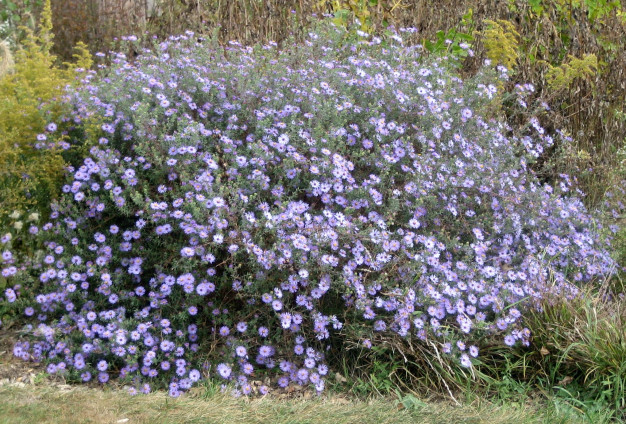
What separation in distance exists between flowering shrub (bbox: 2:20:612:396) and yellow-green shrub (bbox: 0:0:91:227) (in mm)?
165

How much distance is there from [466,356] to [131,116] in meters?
2.19

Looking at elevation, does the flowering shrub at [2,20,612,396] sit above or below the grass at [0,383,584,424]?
above

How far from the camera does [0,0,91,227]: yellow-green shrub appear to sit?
374cm

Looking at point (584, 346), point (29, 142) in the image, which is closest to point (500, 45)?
point (584, 346)

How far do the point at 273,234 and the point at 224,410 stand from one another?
85 cm

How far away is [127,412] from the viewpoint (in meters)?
2.80

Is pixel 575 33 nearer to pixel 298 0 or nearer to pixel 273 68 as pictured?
pixel 298 0

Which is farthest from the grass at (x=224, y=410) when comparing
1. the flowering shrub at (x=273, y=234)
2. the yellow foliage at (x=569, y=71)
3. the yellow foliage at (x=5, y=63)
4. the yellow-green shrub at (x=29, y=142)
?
the yellow foliage at (x=569, y=71)

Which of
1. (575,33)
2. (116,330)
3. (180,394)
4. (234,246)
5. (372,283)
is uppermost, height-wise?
(575,33)

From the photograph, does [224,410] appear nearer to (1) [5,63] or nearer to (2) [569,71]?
(1) [5,63]

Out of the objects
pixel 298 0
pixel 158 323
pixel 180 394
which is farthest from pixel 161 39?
pixel 180 394

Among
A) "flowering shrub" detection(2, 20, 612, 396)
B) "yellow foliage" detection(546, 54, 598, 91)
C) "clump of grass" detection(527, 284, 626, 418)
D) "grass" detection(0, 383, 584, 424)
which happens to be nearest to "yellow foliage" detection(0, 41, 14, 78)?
"flowering shrub" detection(2, 20, 612, 396)

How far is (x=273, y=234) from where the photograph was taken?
3242 millimetres

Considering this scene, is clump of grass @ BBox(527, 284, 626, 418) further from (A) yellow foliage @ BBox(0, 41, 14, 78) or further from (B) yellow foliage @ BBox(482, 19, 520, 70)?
(A) yellow foliage @ BBox(0, 41, 14, 78)
